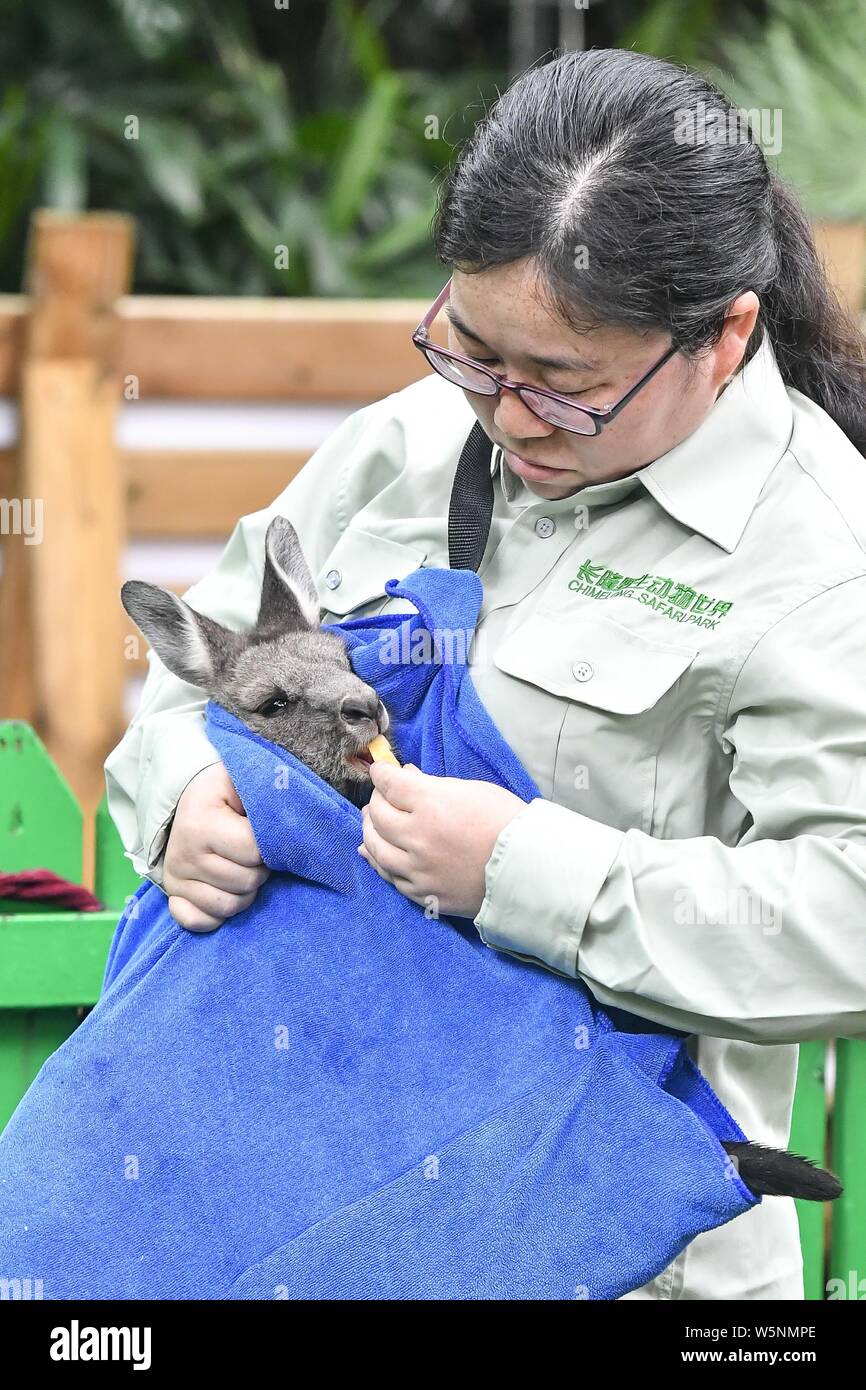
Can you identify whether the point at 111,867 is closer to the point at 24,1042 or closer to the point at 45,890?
the point at 45,890

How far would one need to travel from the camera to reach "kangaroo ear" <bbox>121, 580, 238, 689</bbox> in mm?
2373

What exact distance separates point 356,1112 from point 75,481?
12.7ft

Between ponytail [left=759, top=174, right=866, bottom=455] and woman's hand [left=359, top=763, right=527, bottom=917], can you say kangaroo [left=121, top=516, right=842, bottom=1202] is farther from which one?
ponytail [left=759, top=174, right=866, bottom=455]

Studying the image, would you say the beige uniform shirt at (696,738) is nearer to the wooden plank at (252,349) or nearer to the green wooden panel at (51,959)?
the green wooden panel at (51,959)

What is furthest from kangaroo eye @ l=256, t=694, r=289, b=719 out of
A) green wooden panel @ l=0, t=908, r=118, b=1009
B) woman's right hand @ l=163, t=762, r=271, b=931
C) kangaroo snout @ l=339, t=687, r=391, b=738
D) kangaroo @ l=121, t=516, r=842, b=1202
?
green wooden panel @ l=0, t=908, r=118, b=1009

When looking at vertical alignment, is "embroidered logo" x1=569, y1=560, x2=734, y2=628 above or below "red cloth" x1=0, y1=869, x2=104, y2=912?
above

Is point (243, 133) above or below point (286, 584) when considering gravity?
above

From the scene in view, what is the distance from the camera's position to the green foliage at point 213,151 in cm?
746

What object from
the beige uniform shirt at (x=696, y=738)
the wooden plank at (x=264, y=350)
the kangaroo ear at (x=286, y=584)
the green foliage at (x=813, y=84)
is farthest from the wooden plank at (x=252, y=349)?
the beige uniform shirt at (x=696, y=738)

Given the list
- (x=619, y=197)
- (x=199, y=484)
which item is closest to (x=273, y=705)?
(x=619, y=197)

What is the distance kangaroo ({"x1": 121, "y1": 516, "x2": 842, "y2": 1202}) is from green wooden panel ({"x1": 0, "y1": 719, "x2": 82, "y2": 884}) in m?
0.60

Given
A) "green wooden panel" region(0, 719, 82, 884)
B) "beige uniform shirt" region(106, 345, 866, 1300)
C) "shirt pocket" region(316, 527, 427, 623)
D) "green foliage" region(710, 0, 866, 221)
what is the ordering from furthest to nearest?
"green foliage" region(710, 0, 866, 221)
"green wooden panel" region(0, 719, 82, 884)
"shirt pocket" region(316, 527, 427, 623)
"beige uniform shirt" region(106, 345, 866, 1300)

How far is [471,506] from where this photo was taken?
2.16 meters
